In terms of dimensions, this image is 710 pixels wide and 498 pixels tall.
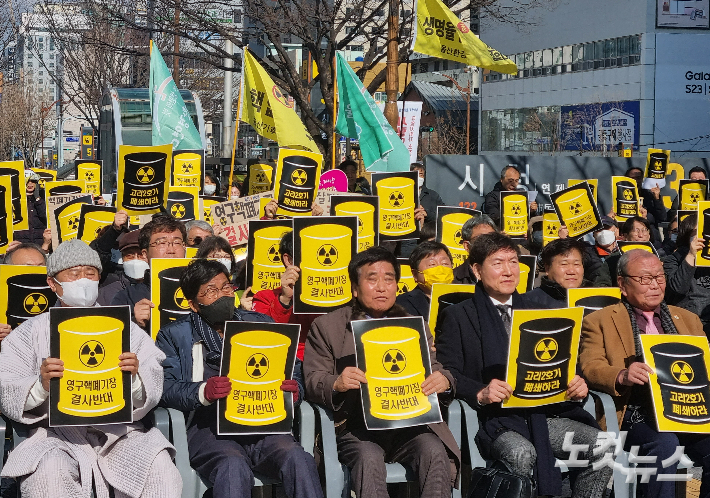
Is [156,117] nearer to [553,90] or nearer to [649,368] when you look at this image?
[649,368]

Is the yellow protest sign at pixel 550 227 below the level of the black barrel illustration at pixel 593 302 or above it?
above

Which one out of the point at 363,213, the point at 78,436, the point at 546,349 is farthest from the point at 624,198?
the point at 78,436

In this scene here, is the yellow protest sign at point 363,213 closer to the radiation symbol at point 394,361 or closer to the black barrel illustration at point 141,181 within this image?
the black barrel illustration at point 141,181

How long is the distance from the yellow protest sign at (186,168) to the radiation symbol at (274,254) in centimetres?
390

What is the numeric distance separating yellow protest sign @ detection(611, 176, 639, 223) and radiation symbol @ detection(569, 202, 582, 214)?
2.30 m

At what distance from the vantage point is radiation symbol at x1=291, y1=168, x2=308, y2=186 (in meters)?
8.97

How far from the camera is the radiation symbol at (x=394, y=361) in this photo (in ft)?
16.1

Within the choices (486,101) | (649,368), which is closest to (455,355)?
(649,368)

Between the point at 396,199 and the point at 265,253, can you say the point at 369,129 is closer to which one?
the point at 396,199

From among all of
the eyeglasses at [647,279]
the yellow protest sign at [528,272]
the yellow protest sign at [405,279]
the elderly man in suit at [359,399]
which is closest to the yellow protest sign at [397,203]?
the yellow protest sign at [405,279]

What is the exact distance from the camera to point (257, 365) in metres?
4.88

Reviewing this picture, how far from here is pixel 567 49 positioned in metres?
58.2

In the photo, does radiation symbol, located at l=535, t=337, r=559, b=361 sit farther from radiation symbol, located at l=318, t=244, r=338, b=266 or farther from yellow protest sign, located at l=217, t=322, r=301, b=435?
radiation symbol, located at l=318, t=244, r=338, b=266

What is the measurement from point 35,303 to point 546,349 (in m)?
2.83
